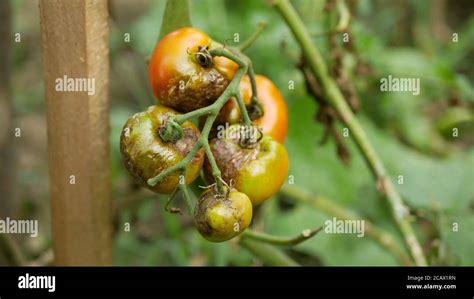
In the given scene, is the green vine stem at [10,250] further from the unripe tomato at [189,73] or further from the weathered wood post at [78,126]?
the unripe tomato at [189,73]

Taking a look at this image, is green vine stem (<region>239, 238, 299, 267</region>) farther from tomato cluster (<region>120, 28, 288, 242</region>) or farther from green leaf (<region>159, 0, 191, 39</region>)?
green leaf (<region>159, 0, 191, 39</region>)

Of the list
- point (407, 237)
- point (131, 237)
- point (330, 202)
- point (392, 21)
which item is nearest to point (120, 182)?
point (131, 237)

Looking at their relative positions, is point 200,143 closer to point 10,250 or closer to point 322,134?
point 10,250

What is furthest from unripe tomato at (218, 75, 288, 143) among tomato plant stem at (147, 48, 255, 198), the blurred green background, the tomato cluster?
the blurred green background

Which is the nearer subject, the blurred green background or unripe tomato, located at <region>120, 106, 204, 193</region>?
unripe tomato, located at <region>120, 106, 204, 193</region>

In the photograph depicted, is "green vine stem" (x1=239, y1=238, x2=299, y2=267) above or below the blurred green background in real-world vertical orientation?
below

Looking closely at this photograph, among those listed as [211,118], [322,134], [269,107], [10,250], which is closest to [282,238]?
[269,107]
